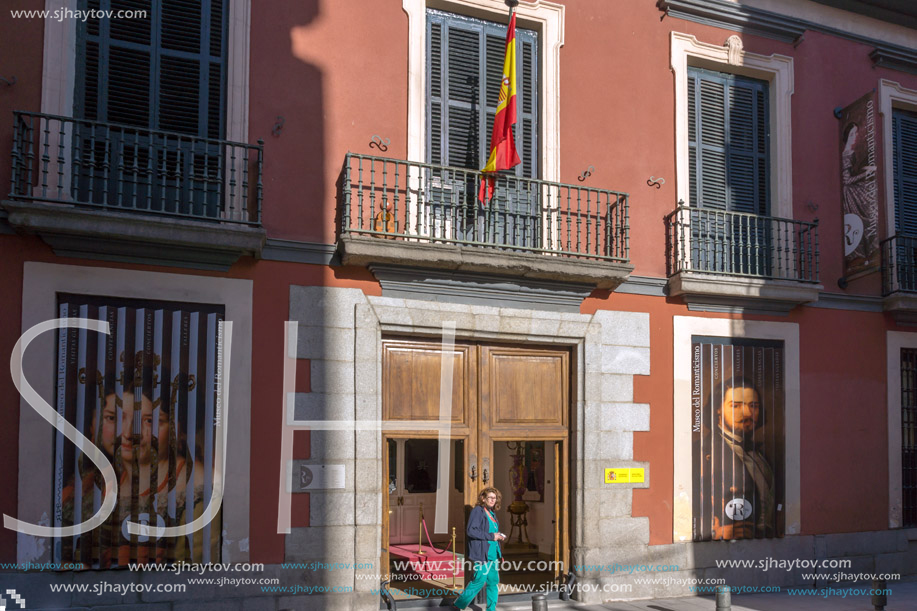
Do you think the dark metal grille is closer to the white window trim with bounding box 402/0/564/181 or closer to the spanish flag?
the white window trim with bounding box 402/0/564/181

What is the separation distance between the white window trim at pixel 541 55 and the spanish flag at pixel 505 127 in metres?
0.70

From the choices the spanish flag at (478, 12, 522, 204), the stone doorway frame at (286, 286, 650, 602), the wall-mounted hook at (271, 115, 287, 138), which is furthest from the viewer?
the spanish flag at (478, 12, 522, 204)

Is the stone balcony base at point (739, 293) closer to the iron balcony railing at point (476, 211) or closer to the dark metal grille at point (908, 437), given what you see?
the iron balcony railing at point (476, 211)

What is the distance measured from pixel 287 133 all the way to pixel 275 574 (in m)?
4.56

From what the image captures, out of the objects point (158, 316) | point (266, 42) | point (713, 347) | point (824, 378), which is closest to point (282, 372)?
point (158, 316)

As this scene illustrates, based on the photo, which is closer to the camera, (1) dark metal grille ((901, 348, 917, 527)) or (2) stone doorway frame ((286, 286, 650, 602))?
(2) stone doorway frame ((286, 286, 650, 602))

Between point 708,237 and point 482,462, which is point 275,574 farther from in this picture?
point 708,237

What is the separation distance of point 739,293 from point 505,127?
12.2 ft

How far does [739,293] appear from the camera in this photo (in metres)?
10.5

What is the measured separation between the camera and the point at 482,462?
950 centimetres

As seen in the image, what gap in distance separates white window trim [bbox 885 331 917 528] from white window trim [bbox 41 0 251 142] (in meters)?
9.14

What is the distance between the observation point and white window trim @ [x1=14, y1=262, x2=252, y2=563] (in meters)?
7.58

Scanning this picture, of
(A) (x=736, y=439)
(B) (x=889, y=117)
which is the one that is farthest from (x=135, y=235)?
(B) (x=889, y=117)

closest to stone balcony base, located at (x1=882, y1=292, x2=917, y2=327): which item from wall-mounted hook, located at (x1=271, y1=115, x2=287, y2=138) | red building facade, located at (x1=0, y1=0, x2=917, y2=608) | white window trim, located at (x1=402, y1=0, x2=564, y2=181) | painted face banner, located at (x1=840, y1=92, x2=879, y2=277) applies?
red building facade, located at (x1=0, y1=0, x2=917, y2=608)
